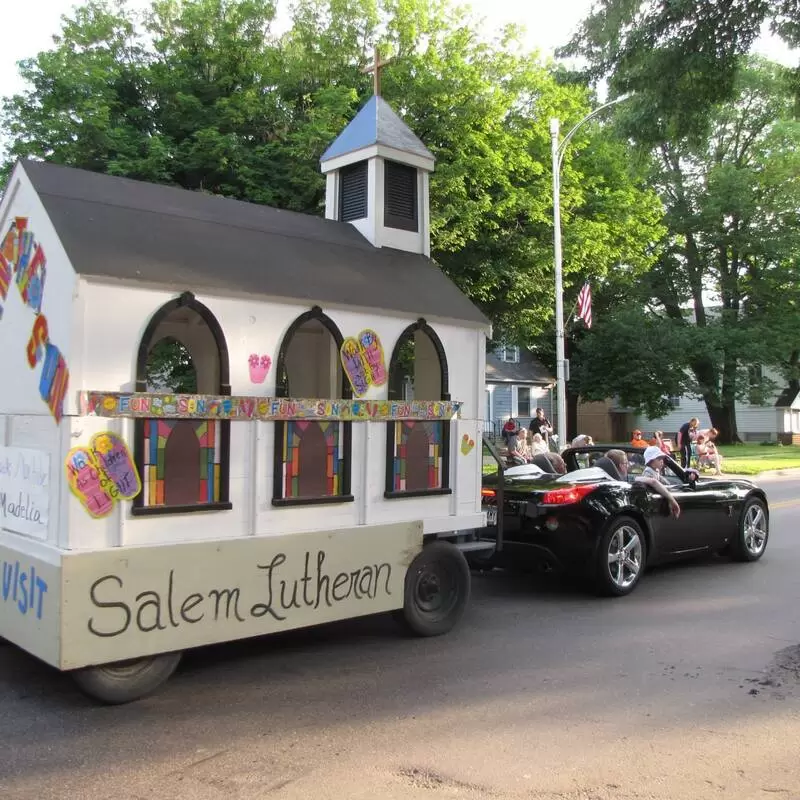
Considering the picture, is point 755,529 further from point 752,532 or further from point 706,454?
point 706,454

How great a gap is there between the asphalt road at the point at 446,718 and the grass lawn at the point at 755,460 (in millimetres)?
18597

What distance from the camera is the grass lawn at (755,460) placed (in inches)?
938

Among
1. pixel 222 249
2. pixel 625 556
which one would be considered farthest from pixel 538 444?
pixel 222 249

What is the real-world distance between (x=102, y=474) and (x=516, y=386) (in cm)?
3861

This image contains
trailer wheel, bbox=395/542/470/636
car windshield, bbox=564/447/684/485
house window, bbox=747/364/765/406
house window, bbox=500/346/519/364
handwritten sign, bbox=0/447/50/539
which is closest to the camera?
handwritten sign, bbox=0/447/50/539

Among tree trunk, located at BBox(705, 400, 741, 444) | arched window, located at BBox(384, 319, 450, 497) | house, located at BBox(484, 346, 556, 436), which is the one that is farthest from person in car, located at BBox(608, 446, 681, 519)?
tree trunk, located at BBox(705, 400, 741, 444)

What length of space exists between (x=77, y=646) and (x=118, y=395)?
51.4 inches

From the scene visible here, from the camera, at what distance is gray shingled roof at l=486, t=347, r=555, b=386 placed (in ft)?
135

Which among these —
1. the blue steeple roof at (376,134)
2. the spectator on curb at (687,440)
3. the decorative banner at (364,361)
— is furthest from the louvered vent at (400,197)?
the spectator on curb at (687,440)

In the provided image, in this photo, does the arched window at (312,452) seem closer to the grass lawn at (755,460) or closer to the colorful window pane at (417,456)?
the colorful window pane at (417,456)

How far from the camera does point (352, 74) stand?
2120 cm

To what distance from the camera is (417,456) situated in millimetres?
5867

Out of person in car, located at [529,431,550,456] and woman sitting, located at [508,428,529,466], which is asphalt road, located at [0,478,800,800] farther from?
woman sitting, located at [508,428,529,466]

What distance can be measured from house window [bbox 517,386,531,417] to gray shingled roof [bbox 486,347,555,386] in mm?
731
